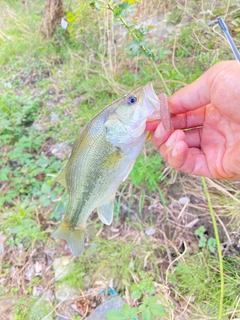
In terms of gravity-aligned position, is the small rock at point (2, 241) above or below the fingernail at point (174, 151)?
below

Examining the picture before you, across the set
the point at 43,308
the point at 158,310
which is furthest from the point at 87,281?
the point at 158,310

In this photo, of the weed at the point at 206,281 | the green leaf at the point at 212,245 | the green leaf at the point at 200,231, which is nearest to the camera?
the weed at the point at 206,281

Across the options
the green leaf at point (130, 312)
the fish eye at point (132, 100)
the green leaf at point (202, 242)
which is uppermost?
the fish eye at point (132, 100)

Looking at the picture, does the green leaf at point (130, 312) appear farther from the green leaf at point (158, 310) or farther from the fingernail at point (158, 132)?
the fingernail at point (158, 132)

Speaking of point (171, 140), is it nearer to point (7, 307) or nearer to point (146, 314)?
point (146, 314)

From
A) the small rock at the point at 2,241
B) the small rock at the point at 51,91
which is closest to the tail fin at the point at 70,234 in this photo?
the small rock at the point at 2,241

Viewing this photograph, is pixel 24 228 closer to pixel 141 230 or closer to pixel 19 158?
pixel 19 158

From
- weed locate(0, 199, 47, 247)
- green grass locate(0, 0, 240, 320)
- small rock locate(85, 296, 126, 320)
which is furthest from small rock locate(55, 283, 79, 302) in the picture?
weed locate(0, 199, 47, 247)
